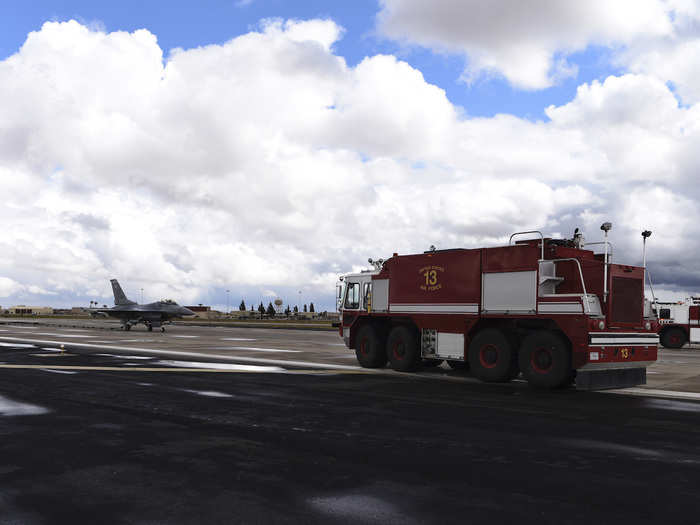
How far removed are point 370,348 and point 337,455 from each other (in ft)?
39.3

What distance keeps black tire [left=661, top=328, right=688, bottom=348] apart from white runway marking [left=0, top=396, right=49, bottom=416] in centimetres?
3311

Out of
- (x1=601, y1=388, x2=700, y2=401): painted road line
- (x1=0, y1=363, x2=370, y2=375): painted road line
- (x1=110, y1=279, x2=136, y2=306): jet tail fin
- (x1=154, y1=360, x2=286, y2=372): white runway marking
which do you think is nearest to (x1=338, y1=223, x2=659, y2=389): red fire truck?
(x1=601, y1=388, x2=700, y2=401): painted road line

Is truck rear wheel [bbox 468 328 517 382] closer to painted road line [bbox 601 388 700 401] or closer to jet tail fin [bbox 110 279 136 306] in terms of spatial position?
painted road line [bbox 601 388 700 401]

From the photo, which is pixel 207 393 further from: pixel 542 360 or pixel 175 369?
pixel 542 360

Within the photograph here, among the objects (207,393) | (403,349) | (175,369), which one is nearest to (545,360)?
(403,349)

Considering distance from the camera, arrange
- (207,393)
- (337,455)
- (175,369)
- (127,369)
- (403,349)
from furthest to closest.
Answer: (403,349) < (175,369) < (127,369) < (207,393) < (337,455)

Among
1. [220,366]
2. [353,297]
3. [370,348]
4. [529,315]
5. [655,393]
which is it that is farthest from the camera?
[353,297]

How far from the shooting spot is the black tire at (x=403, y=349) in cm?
1783

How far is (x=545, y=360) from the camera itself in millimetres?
14391

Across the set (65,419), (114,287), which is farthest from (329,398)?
(114,287)

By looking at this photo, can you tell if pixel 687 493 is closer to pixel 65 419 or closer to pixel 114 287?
pixel 65 419

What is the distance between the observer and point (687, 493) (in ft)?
19.6

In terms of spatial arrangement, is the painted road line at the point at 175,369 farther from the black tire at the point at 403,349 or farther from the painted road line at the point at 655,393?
the painted road line at the point at 655,393

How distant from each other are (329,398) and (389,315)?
6.83 meters
